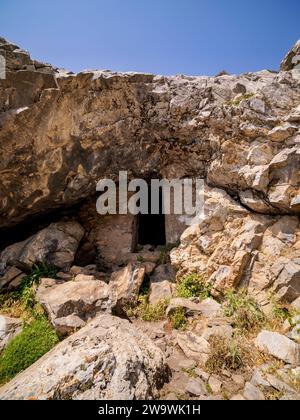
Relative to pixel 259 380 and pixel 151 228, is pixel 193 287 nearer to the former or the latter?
pixel 259 380

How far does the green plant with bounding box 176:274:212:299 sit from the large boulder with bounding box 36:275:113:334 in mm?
2110

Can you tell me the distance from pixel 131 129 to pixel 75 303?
20.2 feet

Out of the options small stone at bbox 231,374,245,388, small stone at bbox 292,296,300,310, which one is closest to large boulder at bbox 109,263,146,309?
small stone at bbox 231,374,245,388

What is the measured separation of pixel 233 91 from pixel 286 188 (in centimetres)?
398

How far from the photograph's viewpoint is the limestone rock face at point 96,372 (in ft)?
10.9

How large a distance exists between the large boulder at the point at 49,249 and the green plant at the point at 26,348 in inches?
111

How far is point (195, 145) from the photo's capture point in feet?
27.8

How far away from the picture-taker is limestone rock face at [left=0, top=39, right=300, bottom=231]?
723 cm

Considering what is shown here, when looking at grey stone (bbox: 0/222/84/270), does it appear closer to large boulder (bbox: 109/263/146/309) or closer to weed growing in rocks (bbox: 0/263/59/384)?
weed growing in rocks (bbox: 0/263/59/384)

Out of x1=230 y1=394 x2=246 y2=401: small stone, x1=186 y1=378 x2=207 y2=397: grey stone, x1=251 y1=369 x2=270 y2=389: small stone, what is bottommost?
x1=186 y1=378 x2=207 y2=397: grey stone

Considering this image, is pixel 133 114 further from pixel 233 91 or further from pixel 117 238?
pixel 117 238

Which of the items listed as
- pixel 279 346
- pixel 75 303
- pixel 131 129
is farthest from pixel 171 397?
pixel 131 129

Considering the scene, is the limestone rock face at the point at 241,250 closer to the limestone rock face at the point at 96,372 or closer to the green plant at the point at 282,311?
the green plant at the point at 282,311
